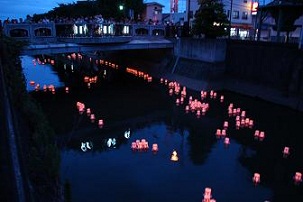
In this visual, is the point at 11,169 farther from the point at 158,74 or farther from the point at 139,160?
the point at 158,74

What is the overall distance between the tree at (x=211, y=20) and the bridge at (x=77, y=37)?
489 centimetres

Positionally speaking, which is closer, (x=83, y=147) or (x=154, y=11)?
(x=83, y=147)

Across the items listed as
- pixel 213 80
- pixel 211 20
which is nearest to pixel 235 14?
pixel 211 20

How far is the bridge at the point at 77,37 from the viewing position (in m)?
27.9

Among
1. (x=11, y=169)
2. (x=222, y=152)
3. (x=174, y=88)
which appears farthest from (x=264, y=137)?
(x=11, y=169)

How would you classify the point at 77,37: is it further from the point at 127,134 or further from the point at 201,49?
the point at 127,134

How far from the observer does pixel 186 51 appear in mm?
36531

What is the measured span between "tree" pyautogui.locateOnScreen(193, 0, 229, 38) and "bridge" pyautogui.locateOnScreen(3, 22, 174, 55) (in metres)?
4.89

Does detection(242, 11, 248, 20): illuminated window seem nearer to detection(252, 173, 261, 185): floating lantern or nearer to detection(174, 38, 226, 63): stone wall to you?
detection(174, 38, 226, 63): stone wall

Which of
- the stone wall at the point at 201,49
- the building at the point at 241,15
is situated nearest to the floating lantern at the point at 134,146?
the stone wall at the point at 201,49

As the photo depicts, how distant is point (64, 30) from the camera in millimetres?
31062

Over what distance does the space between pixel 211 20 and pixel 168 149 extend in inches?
794

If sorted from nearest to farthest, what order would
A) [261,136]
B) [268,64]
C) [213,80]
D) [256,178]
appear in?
[256,178] < [261,136] < [268,64] < [213,80]

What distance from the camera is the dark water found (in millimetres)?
14672
